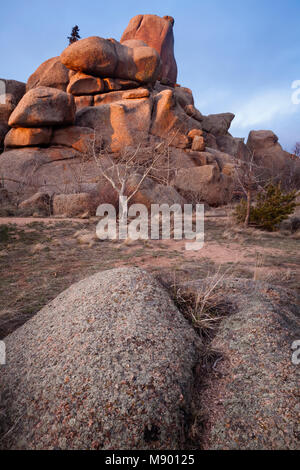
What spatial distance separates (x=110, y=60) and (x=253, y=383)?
1175 inches

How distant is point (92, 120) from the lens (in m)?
23.8

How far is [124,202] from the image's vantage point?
502 inches

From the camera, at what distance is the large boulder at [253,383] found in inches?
61.4

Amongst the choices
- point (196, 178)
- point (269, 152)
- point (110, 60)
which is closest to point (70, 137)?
point (110, 60)

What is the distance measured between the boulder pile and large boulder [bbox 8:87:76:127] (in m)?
0.08

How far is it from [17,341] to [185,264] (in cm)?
463

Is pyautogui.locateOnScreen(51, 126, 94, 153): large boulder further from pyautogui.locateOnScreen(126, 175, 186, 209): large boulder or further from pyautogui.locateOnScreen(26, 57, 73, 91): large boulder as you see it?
pyautogui.locateOnScreen(126, 175, 186, 209): large boulder

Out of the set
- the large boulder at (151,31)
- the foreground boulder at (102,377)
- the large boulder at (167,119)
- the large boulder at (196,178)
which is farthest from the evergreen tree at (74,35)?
the foreground boulder at (102,377)

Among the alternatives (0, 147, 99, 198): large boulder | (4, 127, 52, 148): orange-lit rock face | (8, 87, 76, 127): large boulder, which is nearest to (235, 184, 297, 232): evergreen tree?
(0, 147, 99, 198): large boulder

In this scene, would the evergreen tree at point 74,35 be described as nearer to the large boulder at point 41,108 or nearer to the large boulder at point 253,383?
the large boulder at point 41,108

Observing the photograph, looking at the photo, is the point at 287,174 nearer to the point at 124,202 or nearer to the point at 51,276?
the point at 124,202

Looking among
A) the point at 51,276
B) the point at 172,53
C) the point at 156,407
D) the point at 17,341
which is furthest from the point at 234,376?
the point at 172,53

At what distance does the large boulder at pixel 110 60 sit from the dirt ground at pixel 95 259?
21604mm

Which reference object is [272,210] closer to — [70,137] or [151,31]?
[70,137]
